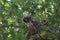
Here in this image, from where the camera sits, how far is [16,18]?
1.79 meters

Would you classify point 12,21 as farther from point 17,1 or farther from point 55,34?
point 55,34

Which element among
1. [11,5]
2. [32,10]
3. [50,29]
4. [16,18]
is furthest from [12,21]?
[50,29]

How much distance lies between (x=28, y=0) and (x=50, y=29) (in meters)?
0.39

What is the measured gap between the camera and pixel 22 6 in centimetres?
186

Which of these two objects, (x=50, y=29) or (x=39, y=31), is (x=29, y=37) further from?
(x=50, y=29)

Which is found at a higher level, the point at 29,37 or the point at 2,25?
the point at 2,25

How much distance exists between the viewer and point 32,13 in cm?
197

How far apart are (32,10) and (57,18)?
0.97 feet

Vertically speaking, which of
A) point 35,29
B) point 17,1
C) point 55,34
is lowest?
point 55,34

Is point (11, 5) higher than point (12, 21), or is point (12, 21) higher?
point (11, 5)

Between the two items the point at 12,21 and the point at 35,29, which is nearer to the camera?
the point at 12,21

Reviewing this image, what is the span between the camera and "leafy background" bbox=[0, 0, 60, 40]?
5.87 feet

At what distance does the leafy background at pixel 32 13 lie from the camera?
1.79 metres

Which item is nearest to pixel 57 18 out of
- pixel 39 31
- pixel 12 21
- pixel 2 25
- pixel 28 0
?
pixel 39 31
